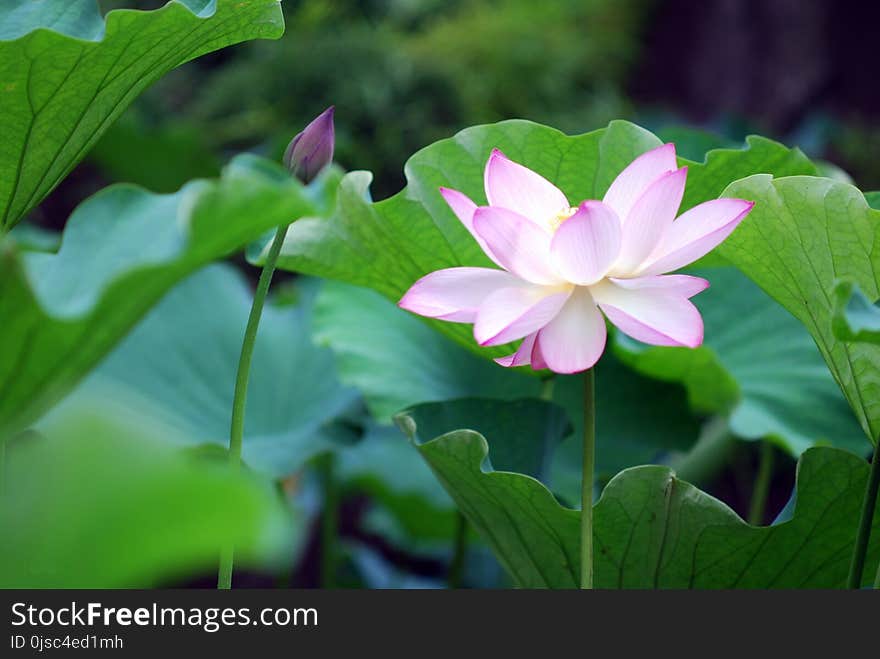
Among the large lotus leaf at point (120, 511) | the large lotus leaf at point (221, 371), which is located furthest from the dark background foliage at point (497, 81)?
the large lotus leaf at point (120, 511)

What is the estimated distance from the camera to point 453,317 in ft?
1.42

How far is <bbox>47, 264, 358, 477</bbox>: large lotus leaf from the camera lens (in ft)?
2.84

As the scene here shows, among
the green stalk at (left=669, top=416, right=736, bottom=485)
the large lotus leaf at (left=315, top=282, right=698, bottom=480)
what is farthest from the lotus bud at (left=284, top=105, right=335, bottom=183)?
the green stalk at (left=669, top=416, right=736, bottom=485)

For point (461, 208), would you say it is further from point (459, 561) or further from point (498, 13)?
point (498, 13)

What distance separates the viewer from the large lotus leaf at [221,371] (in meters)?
0.87

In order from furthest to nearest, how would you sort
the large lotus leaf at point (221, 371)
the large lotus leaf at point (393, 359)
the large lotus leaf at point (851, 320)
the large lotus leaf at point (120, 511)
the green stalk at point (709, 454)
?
the green stalk at point (709, 454)
the large lotus leaf at point (221, 371)
the large lotus leaf at point (393, 359)
the large lotus leaf at point (851, 320)
the large lotus leaf at point (120, 511)

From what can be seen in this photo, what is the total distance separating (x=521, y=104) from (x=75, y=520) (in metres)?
2.56

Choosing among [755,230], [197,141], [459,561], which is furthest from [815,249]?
[197,141]

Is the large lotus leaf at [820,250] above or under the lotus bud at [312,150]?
under

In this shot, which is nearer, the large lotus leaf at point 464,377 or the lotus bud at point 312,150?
the lotus bud at point 312,150

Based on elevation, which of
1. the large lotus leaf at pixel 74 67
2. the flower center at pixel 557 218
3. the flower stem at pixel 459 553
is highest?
the large lotus leaf at pixel 74 67

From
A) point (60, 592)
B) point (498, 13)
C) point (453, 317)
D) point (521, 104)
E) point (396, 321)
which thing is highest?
point (498, 13)

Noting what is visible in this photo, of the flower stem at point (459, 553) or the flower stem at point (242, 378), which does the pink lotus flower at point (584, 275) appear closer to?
the flower stem at point (242, 378)

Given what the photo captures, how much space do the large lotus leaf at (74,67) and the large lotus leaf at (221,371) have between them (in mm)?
323
